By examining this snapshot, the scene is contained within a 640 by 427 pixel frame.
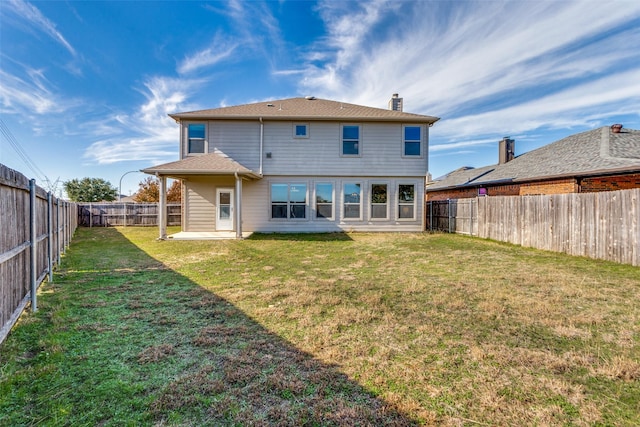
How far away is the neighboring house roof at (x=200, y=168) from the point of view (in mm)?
10434

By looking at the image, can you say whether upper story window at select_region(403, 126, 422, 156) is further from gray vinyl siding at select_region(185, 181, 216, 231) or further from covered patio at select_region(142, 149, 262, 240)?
gray vinyl siding at select_region(185, 181, 216, 231)

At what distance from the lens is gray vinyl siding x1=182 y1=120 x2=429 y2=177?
13031mm

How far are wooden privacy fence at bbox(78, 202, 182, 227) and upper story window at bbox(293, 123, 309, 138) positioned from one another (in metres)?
9.62

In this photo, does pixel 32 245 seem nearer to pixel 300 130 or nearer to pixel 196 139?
pixel 196 139

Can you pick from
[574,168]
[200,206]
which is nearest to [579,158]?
[574,168]

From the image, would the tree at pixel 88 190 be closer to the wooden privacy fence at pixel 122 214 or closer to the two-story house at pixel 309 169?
the wooden privacy fence at pixel 122 214

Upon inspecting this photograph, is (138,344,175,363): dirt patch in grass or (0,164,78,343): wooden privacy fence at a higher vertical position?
(0,164,78,343): wooden privacy fence

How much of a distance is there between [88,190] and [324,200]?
35.6 metres

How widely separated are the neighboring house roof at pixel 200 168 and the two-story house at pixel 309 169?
1.10 meters

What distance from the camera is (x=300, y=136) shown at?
13227mm

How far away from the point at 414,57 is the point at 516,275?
33.8 ft

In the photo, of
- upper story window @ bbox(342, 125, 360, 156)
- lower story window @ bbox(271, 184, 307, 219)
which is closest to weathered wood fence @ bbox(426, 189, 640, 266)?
upper story window @ bbox(342, 125, 360, 156)

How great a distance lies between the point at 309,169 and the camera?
1327 centimetres

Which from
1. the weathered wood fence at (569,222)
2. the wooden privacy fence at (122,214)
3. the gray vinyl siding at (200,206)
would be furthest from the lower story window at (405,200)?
the wooden privacy fence at (122,214)
